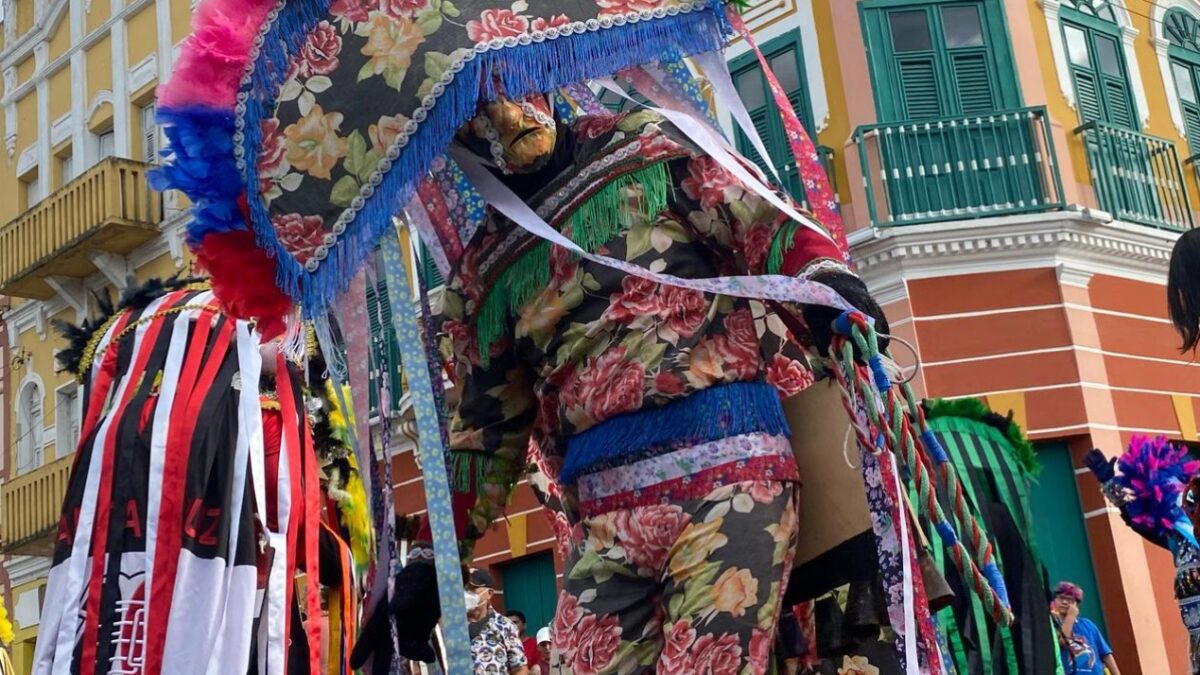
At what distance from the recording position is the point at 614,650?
9.92ft

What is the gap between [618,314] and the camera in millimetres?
3090

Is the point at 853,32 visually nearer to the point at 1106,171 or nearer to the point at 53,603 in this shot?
the point at 1106,171

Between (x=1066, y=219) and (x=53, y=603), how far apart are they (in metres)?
10.1

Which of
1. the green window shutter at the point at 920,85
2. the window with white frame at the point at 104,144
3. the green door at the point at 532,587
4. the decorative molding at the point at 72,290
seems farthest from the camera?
the window with white frame at the point at 104,144

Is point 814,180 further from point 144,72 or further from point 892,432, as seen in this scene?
point 144,72

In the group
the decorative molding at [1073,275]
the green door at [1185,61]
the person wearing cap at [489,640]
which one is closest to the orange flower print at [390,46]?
the person wearing cap at [489,640]

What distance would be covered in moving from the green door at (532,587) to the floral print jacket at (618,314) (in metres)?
11.9

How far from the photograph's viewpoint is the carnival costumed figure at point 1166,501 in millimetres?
6047

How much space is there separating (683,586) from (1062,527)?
10.00 metres

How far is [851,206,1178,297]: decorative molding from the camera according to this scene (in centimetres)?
1273

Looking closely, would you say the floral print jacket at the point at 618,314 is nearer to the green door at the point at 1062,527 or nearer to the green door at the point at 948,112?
the green door at the point at 1062,527

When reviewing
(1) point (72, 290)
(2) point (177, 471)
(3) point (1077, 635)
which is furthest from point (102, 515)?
(1) point (72, 290)

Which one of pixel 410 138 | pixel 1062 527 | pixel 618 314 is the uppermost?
pixel 1062 527

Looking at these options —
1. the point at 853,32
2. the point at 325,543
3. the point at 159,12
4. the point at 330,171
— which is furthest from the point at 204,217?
the point at 159,12
